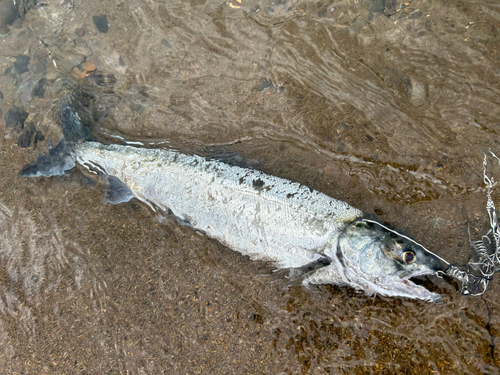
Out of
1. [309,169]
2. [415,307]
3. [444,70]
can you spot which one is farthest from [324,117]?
[415,307]

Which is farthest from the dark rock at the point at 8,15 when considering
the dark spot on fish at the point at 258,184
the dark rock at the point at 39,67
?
the dark spot on fish at the point at 258,184

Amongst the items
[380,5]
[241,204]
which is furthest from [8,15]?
[380,5]

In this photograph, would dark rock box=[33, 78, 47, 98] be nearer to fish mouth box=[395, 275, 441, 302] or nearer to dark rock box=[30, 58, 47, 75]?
dark rock box=[30, 58, 47, 75]

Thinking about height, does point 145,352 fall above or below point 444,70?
below

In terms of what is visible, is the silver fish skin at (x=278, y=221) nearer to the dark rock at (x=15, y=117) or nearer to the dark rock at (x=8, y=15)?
the dark rock at (x=15, y=117)

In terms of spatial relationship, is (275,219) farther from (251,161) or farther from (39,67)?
(39,67)

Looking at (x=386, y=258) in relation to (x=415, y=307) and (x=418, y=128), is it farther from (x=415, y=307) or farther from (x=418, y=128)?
(x=418, y=128)

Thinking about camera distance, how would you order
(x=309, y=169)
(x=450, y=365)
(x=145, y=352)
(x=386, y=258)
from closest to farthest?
(x=386, y=258)
(x=450, y=365)
(x=145, y=352)
(x=309, y=169)
